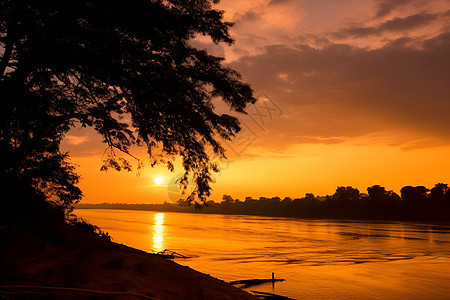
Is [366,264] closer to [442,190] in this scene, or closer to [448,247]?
[448,247]

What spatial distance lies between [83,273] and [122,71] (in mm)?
4437

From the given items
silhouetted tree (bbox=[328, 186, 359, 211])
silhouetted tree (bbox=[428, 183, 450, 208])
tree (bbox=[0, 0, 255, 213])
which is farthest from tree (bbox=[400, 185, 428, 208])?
tree (bbox=[0, 0, 255, 213])

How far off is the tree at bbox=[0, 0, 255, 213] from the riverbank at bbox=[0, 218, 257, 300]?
200 cm

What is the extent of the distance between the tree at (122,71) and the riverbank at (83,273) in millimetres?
2002

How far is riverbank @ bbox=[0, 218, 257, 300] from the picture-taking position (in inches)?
235

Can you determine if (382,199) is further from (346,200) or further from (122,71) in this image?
(122,71)

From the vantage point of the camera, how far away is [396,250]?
37375 mm

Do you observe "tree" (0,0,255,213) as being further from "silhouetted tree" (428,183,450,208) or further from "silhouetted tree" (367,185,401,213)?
"silhouetted tree" (367,185,401,213)

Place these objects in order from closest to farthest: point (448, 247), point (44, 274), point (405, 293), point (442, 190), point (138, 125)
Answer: point (44, 274) < point (138, 125) < point (405, 293) < point (448, 247) < point (442, 190)

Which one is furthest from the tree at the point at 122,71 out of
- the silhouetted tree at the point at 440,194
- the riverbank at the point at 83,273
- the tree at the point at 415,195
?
the tree at the point at 415,195

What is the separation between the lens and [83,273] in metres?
6.63

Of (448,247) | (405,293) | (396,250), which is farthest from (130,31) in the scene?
(448,247)

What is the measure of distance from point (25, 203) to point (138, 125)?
353cm

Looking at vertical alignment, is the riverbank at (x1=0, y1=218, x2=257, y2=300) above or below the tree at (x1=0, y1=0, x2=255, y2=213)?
below
